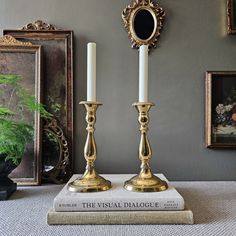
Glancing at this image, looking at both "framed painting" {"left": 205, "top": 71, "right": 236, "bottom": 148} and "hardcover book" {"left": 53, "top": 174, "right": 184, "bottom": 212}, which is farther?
"framed painting" {"left": 205, "top": 71, "right": 236, "bottom": 148}

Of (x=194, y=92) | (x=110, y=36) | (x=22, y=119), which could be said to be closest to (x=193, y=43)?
(x=194, y=92)

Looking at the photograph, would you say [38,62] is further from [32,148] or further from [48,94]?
[32,148]

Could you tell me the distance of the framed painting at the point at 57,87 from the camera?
907 millimetres

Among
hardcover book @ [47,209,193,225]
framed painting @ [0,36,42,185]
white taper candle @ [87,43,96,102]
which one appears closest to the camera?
hardcover book @ [47,209,193,225]

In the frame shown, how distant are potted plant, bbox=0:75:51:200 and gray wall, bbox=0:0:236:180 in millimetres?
166

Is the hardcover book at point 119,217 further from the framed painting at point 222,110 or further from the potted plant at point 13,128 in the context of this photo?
the framed painting at point 222,110

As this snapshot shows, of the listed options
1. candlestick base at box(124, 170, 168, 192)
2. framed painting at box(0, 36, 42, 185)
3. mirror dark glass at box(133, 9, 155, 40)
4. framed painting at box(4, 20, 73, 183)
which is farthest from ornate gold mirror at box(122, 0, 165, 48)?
candlestick base at box(124, 170, 168, 192)

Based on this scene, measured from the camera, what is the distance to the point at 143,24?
93cm

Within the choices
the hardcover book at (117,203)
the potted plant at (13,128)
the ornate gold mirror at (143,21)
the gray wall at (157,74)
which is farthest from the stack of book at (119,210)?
the ornate gold mirror at (143,21)

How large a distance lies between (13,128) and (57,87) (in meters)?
0.22

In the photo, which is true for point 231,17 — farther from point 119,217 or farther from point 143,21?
point 119,217

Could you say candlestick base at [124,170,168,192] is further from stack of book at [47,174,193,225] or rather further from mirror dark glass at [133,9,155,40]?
mirror dark glass at [133,9,155,40]

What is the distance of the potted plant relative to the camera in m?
0.74

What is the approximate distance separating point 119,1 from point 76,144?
0.50 meters
